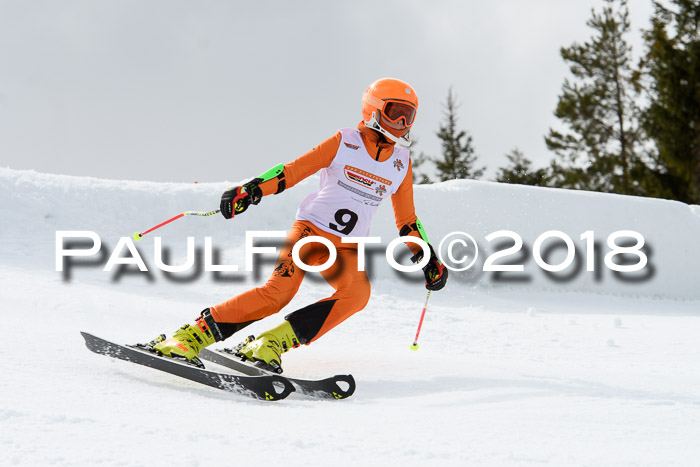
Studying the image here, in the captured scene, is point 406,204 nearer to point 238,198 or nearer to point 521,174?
point 238,198

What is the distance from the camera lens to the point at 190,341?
348cm

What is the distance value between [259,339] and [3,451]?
5.86 feet

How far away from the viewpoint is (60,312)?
5.18 m

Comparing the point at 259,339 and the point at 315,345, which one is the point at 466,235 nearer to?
the point at 315,345

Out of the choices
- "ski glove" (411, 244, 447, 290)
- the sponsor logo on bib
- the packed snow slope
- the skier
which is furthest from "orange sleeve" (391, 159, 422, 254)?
the packed snow slope

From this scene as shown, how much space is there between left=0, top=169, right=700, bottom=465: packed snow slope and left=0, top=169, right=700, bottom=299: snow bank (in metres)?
0.03

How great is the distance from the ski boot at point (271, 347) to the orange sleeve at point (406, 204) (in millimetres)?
1043

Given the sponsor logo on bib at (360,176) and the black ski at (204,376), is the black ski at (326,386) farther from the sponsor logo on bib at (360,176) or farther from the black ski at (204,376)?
the sponsor logo on bib at (360,176)

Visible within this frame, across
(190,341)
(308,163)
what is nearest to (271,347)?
(190,341)

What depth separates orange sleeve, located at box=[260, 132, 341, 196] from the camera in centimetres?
370

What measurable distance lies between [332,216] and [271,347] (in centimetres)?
86

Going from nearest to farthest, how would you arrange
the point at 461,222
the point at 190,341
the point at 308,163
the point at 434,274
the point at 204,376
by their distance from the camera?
the point at 204,376 → the point at 190,341 → the point at 308,163 → the point at 434,274 → the point at 461,222

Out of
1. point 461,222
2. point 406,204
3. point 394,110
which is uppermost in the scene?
point 461,222

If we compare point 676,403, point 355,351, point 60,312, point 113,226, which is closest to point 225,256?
point 113,226
